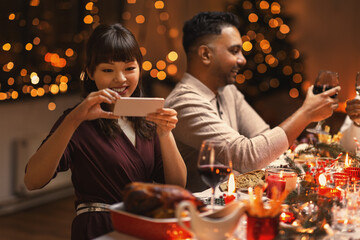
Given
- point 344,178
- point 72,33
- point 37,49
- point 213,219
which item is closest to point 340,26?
point 72,33

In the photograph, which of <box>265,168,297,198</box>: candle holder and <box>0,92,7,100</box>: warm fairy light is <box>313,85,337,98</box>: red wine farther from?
<box>0,92,7,100</box>: warm fairy light

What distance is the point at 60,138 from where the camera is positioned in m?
1.70

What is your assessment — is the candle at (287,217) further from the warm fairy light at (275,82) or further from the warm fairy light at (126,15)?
the warm fairy light at (126,15)

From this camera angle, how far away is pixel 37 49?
4.21 metres

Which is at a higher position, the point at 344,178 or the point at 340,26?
the point at 340,26

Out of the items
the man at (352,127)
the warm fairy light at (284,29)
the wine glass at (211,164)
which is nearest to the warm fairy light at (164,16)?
the warm fairy light at (284,29)

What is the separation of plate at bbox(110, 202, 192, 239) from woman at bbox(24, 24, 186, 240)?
475mm

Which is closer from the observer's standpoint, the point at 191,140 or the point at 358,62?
the point at 191,140

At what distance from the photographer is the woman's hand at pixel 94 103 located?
161 centimetres

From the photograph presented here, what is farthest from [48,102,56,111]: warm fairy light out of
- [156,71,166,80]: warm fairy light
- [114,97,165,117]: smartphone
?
[114,97,165,117]: smartphone

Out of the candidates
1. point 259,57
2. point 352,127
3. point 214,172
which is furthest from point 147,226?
point 259,57

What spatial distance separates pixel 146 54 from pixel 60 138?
13.3 ft

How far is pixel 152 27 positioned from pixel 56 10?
60.9 inches

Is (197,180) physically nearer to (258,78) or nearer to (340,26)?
(258,78)
